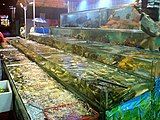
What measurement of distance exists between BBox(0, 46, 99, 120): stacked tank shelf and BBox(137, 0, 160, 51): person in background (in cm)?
100

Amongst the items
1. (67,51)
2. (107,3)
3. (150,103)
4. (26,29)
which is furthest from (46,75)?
(26,29)

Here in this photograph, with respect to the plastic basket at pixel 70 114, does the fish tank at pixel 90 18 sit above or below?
above

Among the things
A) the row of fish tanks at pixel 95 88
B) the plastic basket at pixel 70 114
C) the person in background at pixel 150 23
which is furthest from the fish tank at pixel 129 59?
the plastic basket at pixel 70 114

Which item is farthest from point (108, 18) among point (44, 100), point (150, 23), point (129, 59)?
point (44, 100)

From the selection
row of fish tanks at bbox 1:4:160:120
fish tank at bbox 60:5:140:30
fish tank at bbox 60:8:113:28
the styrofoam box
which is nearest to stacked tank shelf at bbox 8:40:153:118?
row of fish tanks at bbox 1:4:160:120

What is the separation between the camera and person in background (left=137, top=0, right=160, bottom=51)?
2.14m

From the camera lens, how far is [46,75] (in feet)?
7.78

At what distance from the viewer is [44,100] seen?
64.5 inches

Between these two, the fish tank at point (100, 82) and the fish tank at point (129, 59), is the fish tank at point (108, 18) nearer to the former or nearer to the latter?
the fish tank at point (129, 59)

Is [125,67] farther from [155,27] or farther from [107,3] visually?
[107,3]

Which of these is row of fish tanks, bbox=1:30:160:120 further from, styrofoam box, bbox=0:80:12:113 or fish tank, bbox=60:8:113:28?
fish tank, bbox=60:8:113:28

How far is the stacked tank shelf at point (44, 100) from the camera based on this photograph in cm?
138

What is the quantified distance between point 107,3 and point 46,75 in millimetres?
5135

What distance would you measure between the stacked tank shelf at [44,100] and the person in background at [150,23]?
100cm
